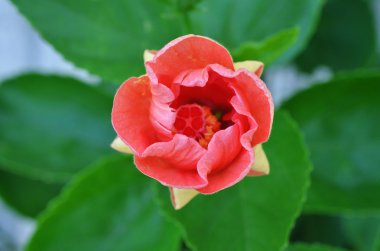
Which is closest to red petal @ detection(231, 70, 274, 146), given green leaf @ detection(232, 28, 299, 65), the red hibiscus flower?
the red hibiscus flower

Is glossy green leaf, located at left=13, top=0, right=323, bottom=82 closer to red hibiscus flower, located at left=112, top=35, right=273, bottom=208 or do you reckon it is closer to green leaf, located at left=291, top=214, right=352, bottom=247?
red hibiscus flower, located at left=112, top=35, right=273, bottom=208

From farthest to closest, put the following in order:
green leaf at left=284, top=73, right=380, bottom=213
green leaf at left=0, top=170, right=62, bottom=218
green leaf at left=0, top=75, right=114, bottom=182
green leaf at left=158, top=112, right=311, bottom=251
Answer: green leaf at left=0, top=170, right=62, bottom=218 → green leaf at left=0, top=75, right=114, bottom=182 → green leaf at left=284, top=73, right=380, bottom=213 → green leaf at left=158, top=112, right=311, bottom=251

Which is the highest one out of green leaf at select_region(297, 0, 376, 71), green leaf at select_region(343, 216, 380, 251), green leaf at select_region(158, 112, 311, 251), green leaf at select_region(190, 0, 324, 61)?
green leaf at select_region(190, 0, 324, 61)

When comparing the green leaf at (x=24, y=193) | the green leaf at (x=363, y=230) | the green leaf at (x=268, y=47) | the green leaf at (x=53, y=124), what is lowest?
the green leaf at (x=363, y=230)

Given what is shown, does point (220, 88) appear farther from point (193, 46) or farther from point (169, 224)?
point (169, 224)

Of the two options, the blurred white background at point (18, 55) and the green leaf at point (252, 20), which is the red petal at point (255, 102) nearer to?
the green leaf at point (252, 20)

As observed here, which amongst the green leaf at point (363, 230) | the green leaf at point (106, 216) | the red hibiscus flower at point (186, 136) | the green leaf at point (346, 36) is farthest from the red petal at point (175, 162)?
the green leaf at point (346, 36)

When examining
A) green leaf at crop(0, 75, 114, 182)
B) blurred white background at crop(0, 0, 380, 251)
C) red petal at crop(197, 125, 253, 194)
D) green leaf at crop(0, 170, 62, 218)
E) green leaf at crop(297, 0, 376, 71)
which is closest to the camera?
red petal at crop(197, 125, 253, 194)
